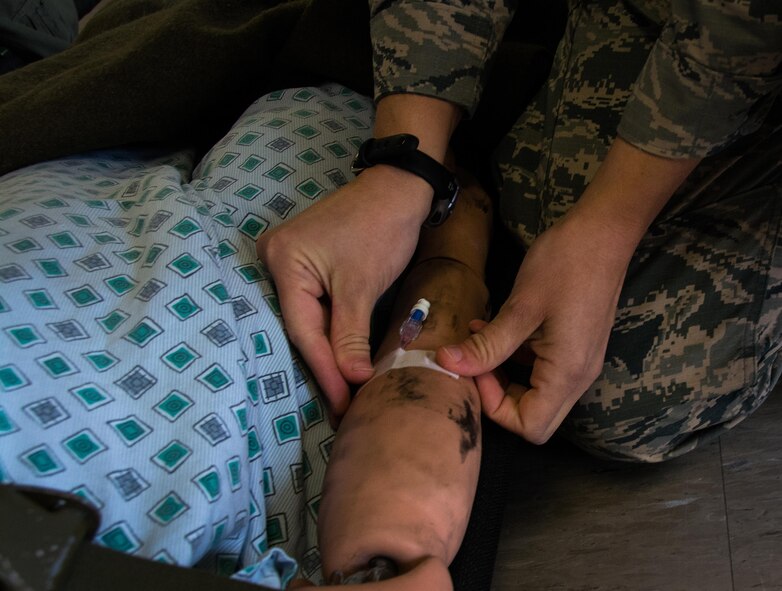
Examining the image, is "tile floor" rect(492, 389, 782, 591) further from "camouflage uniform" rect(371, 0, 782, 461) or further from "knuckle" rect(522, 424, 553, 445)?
"knuckle" rect(522, 424, 553, 445)

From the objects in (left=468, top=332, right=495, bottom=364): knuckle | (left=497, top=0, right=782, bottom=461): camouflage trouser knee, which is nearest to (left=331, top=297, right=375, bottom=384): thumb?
(left=468, top=332, right=495, bottom=364): knuckle

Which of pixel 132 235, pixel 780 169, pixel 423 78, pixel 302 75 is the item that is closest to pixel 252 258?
pixel 132 235

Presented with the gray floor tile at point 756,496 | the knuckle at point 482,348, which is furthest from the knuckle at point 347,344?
the gray floor tile at point 756,496

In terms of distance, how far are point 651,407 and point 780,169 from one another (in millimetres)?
340

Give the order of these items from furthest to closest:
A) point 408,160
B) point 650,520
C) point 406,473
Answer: point 650,520 → point 408,160 → point 406,473

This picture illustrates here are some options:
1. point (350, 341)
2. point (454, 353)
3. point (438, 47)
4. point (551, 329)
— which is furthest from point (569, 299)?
Result: point (438, 47)

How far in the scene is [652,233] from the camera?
99cm

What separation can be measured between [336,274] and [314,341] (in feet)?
0.26

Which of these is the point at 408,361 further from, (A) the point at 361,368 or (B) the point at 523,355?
(B) the point at 523,355

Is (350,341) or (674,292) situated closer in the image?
Answer: (350,341)

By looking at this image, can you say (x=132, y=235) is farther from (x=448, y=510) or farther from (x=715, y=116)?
(x=715, y=116)

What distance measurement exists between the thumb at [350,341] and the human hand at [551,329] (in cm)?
8

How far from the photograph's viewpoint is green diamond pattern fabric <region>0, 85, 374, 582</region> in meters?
0.64

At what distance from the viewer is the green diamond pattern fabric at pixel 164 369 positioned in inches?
25.1
